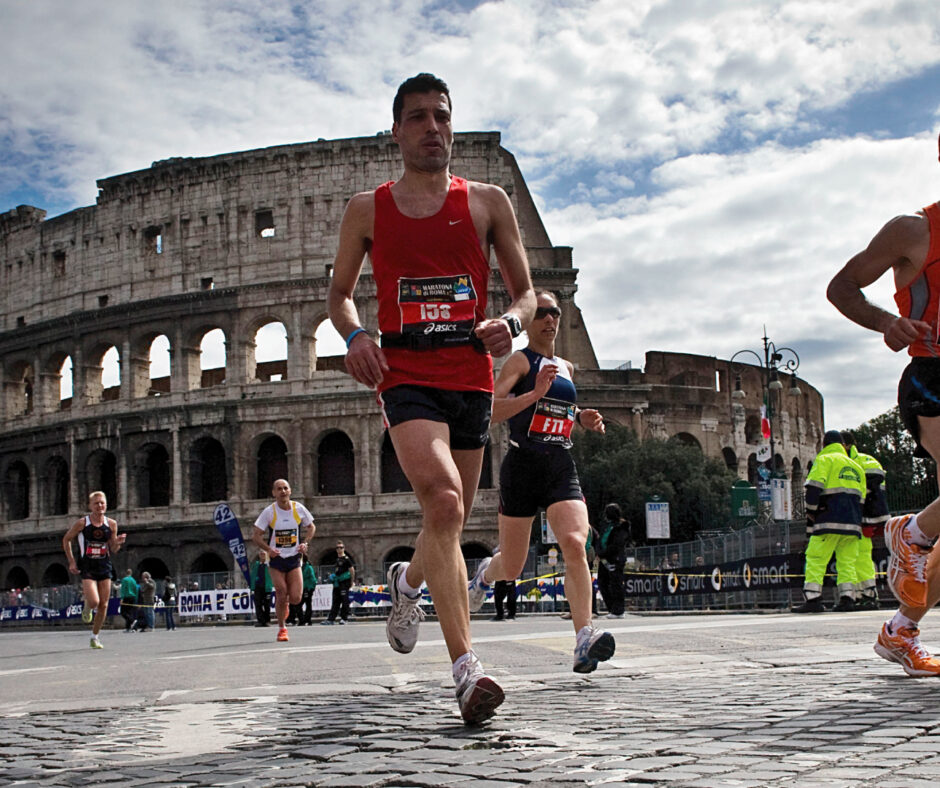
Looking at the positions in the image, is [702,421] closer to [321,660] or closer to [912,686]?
[321,660]

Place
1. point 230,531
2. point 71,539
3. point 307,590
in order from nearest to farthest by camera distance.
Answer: point 71,539
point 307,590
point 230,531

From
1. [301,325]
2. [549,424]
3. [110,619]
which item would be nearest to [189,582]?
[110,619]

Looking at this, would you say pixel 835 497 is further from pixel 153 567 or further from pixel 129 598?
pixel 153 567

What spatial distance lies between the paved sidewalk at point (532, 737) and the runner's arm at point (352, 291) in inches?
46.7

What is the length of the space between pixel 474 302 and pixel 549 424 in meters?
1.98

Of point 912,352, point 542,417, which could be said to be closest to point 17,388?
point 542,417

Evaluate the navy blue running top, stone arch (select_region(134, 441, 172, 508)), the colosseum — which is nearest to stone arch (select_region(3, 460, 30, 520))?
the colosseum

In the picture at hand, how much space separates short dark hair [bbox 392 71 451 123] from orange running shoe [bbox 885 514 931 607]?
8.09ft

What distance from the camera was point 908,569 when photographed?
475 centimetres

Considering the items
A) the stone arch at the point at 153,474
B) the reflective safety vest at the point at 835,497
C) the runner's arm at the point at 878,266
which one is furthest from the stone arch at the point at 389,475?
the runner's arm at the point at 878,266

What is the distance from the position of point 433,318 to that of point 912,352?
185 centimetres

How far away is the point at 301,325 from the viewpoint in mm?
46219

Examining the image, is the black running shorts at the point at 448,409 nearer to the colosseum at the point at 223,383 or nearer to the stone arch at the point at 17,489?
the colosseum at the point at 223,383

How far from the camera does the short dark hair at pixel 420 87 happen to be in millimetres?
4366
